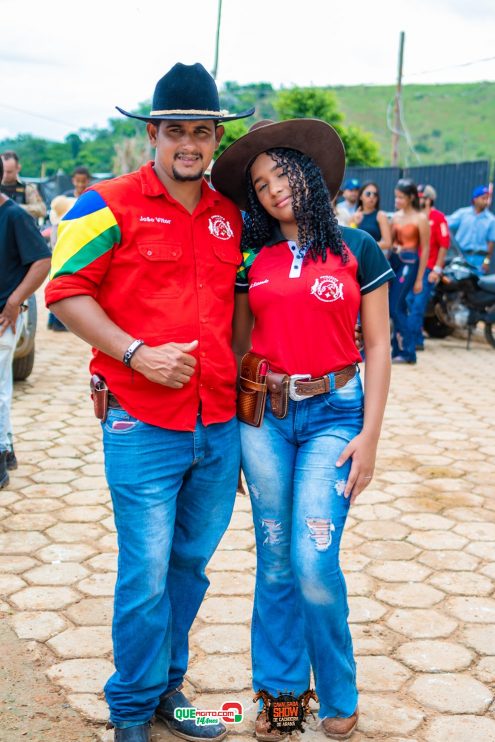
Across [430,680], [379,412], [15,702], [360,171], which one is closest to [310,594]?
[379,412]

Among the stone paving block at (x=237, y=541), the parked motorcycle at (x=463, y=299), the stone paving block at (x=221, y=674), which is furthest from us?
the parked motorcycle at (x=463, y=299)

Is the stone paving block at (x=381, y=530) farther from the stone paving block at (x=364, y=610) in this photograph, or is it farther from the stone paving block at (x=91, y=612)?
the stone paving block at (x=91, y=612)

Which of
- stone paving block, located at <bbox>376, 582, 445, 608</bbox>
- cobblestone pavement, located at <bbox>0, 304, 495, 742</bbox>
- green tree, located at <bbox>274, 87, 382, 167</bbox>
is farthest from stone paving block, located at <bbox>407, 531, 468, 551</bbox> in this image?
green tree, located at <bbox>274, 87, 382, 167</bbox>

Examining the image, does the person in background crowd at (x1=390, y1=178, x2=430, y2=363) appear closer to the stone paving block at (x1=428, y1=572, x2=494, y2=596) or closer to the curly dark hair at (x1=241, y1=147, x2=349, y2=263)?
the stone paving block at (x1=428, y1=572, x2=494, y2=596)

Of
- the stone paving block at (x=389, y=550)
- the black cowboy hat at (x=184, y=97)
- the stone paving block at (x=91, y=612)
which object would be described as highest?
the black cowboy hat at (x=184, y=97)

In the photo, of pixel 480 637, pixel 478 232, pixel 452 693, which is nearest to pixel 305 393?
pixel 452 693

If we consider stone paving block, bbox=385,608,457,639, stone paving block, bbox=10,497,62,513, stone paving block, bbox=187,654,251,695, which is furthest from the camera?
stone paving block, bbox=10,497,62,513

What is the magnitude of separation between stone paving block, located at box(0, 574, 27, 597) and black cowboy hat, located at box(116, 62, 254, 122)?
7.49 ft

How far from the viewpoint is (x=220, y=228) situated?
2826 mm

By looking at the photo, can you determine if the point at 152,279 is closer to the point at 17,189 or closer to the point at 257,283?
the point at 257,283

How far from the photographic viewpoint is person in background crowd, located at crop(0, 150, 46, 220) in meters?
9.75

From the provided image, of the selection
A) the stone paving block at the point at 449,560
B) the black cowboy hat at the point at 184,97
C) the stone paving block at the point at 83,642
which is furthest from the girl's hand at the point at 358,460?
the stone paving block at the point at 449,560

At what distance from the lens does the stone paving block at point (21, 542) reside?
4.45 meters

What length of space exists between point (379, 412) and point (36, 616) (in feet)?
6.02
